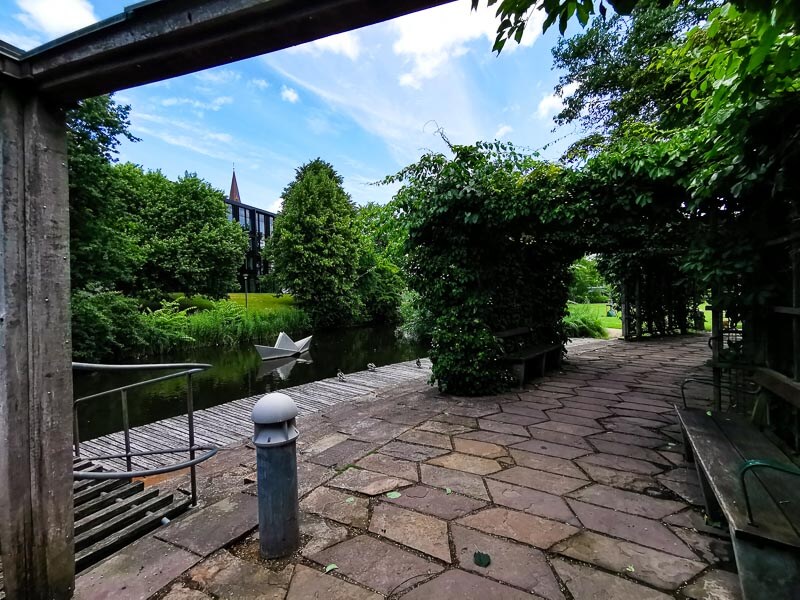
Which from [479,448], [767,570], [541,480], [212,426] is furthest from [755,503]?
[212,426]

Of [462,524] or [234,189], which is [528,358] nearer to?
[462,524]

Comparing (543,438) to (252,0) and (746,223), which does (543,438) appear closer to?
(746,223)

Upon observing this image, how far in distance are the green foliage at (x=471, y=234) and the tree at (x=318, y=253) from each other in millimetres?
14960

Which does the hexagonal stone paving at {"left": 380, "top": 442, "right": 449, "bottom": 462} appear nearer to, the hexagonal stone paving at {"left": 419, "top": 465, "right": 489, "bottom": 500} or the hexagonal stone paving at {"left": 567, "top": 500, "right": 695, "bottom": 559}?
the hexagonal stone paving at {"left": 419, "top": 465, "right": 489, "bottom": 500}

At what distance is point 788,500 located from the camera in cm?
170

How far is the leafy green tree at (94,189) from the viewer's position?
894 centimetres

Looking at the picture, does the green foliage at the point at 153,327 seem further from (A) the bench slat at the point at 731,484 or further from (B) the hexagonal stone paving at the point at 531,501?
(A) the bench slat at the point at 731,484

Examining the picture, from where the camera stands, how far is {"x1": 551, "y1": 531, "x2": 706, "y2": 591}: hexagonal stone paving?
5.62 ft

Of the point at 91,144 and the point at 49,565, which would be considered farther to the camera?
the point at 91,144

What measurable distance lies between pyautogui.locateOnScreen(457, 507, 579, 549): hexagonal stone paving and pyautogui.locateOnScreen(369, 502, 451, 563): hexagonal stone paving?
6.7 inches

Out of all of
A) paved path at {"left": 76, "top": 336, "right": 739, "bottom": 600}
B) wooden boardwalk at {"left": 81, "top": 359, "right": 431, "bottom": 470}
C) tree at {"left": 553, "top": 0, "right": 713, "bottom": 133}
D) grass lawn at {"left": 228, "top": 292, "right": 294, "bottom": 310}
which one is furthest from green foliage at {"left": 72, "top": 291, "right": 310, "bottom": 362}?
tree at {"left": 553, "top": 0, "right": 713, "bottom": 133}

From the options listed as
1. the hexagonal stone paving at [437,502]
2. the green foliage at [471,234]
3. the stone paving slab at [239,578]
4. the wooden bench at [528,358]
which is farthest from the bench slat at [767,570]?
the wooden bench at [528,358]

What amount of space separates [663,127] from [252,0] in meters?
4.13

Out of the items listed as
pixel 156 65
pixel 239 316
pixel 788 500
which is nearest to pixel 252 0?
pixel 156 65
